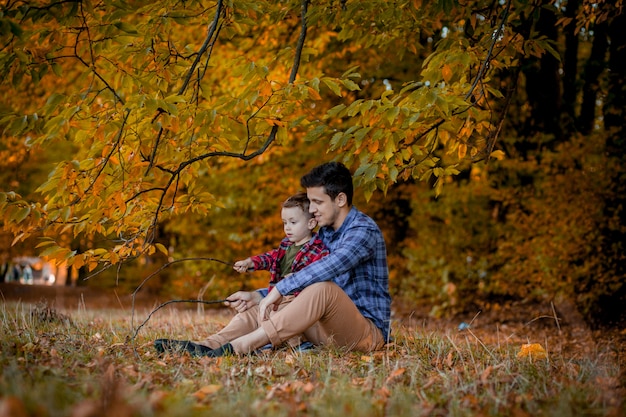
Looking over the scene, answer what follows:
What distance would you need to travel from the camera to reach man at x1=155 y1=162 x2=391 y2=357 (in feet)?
11.4

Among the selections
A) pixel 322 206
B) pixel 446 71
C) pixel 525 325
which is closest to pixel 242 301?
pixel 322 206

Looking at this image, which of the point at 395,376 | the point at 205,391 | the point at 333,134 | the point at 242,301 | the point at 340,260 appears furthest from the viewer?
the point at 333,134

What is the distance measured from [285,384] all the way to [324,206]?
154cm

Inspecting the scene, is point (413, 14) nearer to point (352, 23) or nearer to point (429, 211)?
point (352, 23)

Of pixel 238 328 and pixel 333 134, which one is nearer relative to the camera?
pixel 238 328

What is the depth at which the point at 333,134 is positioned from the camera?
15.2 ft

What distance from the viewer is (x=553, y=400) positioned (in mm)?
2449

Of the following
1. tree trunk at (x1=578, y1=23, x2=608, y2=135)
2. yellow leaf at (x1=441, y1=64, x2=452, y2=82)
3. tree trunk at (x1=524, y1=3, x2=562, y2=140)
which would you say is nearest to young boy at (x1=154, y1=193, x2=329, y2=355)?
yellow leaf at (x1=441, y1=64, x2=452, y2=82)

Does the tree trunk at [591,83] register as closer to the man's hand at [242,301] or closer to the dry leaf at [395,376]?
the man's hand at [242,301]

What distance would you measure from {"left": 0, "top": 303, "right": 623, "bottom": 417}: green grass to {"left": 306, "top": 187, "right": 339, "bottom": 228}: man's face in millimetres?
844

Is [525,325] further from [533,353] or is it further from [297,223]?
[297,223]

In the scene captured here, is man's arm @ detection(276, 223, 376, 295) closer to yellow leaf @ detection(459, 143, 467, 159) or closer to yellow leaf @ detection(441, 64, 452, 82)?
yellow leaf @ detection(459, 143, 467, 159)

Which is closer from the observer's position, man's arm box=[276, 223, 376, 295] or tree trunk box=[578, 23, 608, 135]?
man's arm box=[276, 223, 376, 295]

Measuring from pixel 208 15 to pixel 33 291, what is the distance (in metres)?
11.5
